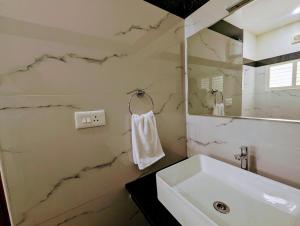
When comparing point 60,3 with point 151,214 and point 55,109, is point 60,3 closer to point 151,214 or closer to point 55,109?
point 55,109

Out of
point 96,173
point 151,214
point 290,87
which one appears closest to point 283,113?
point 290,87

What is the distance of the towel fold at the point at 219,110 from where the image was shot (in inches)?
41.4

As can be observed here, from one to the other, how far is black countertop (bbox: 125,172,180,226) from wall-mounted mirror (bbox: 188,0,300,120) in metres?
0.68

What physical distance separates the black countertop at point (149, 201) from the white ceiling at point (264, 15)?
1106 millimetres

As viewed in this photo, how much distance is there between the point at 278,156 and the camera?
0.78 meters

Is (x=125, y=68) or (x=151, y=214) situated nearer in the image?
(x=151, y=214)

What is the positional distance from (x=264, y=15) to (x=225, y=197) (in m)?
1.02

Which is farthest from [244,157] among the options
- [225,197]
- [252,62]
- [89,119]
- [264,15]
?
[89,119]

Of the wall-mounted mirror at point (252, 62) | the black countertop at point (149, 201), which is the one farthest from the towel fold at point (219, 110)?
the black countertop at point (149, 201)

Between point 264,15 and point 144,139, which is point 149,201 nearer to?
point 144,139

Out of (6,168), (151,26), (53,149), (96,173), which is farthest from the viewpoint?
(151,26)

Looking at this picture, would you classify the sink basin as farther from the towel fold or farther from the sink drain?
the towel fold

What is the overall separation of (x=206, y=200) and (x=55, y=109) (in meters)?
0.91

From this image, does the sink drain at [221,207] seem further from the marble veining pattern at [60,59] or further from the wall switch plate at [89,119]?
the marble veining pattern at [60,59]
